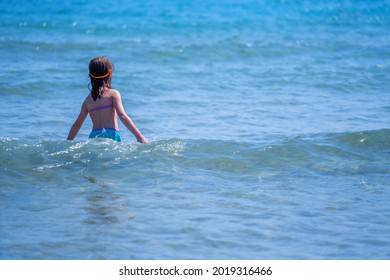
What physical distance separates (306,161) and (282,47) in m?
8.83

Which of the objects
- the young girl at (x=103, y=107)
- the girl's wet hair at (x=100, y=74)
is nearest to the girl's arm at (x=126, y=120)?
the young girl at (x=103, y=107)

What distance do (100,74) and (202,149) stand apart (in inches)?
59.7

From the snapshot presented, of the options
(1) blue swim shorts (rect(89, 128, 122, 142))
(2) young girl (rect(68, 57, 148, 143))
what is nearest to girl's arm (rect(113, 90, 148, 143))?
(2) young girl (rect(68, 57, 148, 143))

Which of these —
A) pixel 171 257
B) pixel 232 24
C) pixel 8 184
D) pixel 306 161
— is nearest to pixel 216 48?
pixel 232 24

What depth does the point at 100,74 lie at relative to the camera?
6.85 meters

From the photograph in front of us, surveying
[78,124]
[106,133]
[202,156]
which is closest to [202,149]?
[202,156]

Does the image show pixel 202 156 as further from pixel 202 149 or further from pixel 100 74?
pixel 100 74

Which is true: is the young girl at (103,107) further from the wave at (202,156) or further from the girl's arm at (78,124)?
the wave at (202,156)

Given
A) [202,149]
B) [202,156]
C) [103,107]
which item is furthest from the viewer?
[202,149]

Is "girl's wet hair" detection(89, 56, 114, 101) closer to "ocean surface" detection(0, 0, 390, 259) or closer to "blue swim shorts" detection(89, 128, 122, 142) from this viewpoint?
"blue swim shorts" detection(89, 128, 122, 142)

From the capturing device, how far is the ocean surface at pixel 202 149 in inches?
201
